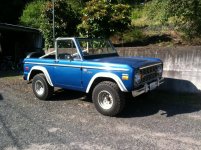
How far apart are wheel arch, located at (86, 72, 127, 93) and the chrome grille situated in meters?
0.56

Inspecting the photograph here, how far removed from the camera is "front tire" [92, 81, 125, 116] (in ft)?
21.2

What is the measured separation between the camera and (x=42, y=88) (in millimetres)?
8359

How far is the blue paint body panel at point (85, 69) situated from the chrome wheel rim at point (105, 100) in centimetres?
44

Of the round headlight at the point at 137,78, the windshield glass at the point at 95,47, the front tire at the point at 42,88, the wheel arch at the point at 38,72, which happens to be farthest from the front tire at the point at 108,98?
the front tire at the point at 42,88

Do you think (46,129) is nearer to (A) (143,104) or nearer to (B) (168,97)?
(A) (143,104)

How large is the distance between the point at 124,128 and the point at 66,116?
62.7 inches

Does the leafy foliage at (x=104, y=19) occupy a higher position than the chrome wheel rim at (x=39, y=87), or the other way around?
the leafy foliage at (x=104, y=19)

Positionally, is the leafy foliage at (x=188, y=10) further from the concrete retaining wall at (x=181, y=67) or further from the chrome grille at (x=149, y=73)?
the chrome grille at (x=149, y=73)

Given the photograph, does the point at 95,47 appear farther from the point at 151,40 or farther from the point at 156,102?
the point at 151,40

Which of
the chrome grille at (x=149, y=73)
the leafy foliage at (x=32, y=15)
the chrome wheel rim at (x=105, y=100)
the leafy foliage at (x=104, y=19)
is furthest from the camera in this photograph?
the leafy foliage at (x=32, y=15)

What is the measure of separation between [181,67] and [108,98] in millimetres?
3087

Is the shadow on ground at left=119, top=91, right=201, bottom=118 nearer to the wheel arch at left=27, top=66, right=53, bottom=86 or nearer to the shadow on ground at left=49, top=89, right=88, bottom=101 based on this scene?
the shadow on ground at left=49, top=89, right=88, bottom=101

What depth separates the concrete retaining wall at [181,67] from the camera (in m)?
8.45

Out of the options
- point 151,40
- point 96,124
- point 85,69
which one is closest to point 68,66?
point 85,69
